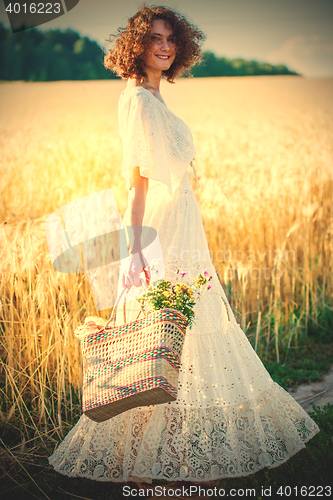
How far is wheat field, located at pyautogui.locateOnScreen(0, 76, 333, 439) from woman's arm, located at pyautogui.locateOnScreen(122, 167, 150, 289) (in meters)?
0.66

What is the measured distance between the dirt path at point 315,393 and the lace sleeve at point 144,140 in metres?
1.45

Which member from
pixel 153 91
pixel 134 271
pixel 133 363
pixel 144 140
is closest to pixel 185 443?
pixel 133 363

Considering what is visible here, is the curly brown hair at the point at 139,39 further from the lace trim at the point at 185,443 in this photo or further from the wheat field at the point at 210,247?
the lace trim at the point at 185,443

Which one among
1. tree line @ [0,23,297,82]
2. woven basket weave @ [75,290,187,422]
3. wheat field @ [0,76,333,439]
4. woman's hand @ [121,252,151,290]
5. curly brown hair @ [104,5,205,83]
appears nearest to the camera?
woven basket weave @ [75,290,187,422]

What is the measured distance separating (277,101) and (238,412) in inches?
648

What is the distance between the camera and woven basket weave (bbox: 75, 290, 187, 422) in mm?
1016

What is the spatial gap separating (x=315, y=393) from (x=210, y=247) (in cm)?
134

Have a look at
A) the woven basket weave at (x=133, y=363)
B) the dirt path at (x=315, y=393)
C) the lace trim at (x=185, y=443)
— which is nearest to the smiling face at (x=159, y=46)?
the woven basket weave at (x=133, y=363)

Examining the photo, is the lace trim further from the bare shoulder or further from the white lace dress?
the bare shoulder

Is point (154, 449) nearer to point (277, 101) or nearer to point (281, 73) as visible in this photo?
point (277, 101)

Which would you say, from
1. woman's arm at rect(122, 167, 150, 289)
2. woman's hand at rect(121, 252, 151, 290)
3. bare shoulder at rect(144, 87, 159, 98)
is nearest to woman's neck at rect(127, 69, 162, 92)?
bare shoulder at rect(144, 87, 159, 98)

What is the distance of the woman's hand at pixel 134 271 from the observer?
1206 mm

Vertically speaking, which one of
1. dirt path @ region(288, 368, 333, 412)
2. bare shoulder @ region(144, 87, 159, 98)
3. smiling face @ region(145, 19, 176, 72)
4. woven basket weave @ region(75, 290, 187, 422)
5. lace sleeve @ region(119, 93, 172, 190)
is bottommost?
dirt path @ region(288, 368, 333, 412)

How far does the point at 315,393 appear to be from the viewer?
2031 mm
